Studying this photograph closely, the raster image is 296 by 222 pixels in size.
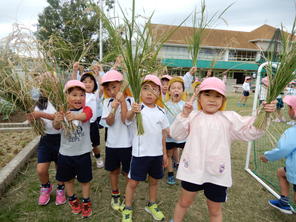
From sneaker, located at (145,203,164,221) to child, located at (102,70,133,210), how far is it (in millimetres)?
394

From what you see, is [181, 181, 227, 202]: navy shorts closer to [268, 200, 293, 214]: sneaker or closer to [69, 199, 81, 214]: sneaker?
[268, 200, 293, 214]: sneaker

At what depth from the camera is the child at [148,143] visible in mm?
2320

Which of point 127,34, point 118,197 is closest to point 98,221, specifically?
point 118,197

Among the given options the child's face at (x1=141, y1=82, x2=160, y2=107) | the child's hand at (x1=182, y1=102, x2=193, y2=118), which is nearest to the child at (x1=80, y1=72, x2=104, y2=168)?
the child's face at (x1=141, y1=82, x2=160, y2=107)

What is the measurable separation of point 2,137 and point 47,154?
328cm

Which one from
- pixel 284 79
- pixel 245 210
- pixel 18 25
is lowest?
pixel 245 210

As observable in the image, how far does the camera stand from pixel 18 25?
212 centimetres

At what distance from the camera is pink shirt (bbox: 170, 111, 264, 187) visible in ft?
6.29

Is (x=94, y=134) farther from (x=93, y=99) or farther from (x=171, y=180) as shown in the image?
(x=171, y=180)

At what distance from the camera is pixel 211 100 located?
1.92m

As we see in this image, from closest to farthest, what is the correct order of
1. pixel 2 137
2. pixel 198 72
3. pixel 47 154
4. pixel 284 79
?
pixel 284 79, pixel 47 154, pixel 198 72, pixel 2 137

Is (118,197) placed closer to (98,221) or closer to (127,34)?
(98,221)

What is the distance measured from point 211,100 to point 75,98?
58.6 inches

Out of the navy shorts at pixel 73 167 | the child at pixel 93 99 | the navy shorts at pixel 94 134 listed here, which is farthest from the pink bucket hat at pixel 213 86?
the navy shorts at pixel 94 134
